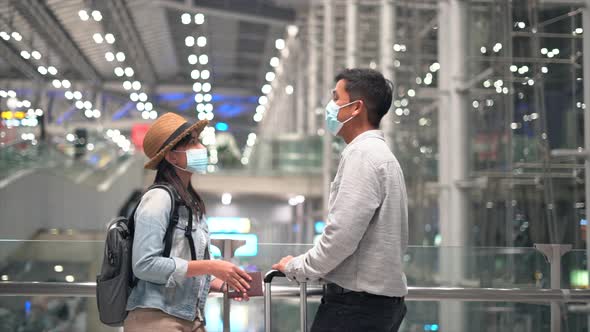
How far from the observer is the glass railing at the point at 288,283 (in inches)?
174

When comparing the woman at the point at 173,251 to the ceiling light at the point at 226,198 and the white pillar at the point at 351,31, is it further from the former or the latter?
the ceiling light at the point at 226,198

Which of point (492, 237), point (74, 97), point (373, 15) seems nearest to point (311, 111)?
point (373, 15)

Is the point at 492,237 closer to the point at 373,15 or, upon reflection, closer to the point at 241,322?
the point at 241,322

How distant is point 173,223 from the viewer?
2.93 metres

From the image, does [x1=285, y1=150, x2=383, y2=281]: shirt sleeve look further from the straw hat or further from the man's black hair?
the straw hat

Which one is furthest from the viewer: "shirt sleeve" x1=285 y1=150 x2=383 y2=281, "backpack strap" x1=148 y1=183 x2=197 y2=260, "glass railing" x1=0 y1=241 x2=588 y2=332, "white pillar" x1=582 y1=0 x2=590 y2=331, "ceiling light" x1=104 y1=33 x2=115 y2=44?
"ceiling light" x1=104 y1=33 x2=115 y2=44

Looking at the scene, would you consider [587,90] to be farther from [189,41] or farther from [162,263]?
[189,41]

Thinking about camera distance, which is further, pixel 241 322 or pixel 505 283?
pixel 505 283

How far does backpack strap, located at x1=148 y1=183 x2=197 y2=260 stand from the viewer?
292 centimetres

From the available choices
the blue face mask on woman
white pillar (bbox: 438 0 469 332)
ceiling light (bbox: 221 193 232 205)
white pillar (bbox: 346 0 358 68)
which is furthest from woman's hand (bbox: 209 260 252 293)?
ceiling light (bbox: 221 193 232 205)

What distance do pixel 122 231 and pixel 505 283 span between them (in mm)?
2915

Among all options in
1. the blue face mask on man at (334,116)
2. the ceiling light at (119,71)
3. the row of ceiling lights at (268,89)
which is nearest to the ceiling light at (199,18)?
the ceiling light at (119,71)

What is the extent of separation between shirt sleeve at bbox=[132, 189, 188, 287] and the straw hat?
0.23 metres

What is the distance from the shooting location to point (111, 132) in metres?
20.8
